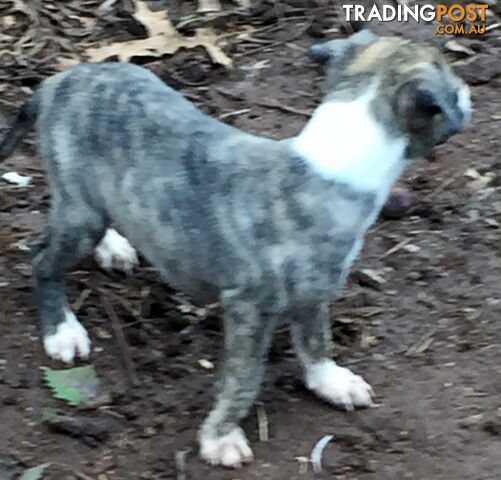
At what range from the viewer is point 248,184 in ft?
9.21

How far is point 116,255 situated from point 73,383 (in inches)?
20.1

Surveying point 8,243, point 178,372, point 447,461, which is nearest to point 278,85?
point 8,243

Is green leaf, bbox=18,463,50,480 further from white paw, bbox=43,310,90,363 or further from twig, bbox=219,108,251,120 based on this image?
twig, bbox=219,108,251,120

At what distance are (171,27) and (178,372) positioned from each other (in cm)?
197

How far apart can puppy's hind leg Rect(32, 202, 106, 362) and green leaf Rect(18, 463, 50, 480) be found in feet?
1.25

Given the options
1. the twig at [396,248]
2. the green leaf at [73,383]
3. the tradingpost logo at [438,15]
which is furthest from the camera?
the tradingpost logo at [438,15]

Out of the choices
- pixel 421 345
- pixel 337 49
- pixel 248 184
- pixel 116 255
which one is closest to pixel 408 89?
pixel 337 49

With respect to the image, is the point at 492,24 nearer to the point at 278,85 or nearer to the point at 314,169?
the point at 278,85

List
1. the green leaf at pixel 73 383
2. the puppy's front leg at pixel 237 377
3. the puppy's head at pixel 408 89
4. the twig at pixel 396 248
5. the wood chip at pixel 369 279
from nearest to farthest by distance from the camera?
the puppy's head at pixel 408 89 < the puppy's front leg at pixel 237 377 < the green leaf at pixel 73 383 < the wood chip at pixel 369 279 < the twig at pixel 396 248

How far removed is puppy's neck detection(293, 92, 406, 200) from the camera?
269 centimetres

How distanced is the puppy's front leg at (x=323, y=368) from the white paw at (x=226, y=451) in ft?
0.96

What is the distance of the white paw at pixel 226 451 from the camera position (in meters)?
2.93

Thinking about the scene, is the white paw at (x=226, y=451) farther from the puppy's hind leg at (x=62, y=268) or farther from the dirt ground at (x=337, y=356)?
the puppy's hind leg at (x=62, y=268)

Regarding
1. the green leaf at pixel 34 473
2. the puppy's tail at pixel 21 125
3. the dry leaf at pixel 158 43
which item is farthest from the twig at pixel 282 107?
the green leaf at pixel 34 473
